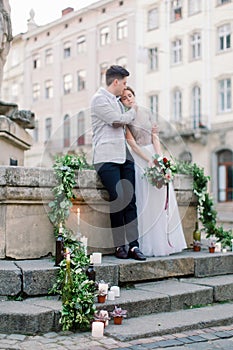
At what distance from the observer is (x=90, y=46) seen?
1554 inches

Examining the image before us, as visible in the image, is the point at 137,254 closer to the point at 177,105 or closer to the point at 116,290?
the point at 116,290

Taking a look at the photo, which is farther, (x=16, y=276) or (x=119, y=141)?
(x=119, y=141)

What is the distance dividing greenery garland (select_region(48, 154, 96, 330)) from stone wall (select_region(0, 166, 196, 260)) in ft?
0.34

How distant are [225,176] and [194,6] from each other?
30.2 ft

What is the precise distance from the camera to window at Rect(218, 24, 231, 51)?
31125 millimetres

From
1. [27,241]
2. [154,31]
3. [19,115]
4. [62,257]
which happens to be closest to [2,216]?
[27,241]

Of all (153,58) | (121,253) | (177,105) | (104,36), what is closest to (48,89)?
(104,36)

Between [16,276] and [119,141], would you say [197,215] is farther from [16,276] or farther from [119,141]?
[16,276]

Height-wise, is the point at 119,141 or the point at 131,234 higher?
the point at 119,141

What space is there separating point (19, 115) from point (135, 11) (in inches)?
1171

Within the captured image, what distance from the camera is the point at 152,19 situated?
35.3 meters

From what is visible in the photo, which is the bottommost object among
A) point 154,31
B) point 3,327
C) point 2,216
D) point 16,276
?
point 3,327

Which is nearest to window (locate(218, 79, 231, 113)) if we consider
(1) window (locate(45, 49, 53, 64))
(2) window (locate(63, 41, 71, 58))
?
(2) window (locate(63, 41, 71, 58))

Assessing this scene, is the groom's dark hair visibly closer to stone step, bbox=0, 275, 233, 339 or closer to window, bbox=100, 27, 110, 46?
stone step, bbox=0, 275, 233, 339
